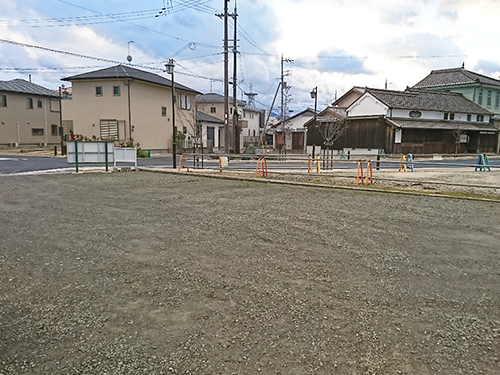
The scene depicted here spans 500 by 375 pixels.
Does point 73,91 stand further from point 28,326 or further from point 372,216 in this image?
point 28,326

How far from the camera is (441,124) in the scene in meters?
34.2

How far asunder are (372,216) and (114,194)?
6.64 metres

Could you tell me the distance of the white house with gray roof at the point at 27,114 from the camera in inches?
1432

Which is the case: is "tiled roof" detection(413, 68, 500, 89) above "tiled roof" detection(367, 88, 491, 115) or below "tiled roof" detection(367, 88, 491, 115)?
above

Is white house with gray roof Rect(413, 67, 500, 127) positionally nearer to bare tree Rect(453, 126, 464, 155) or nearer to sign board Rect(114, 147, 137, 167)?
bare tree Rect(453, 126, 464, 155)

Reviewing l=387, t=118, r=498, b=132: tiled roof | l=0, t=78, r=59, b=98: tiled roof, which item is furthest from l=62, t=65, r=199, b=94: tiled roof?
l=387, t=118, r=498, b=132: tiled roof

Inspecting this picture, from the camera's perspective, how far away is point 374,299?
12.1 ft

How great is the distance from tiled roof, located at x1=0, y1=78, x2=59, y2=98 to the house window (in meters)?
14.9

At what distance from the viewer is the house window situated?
35.5m

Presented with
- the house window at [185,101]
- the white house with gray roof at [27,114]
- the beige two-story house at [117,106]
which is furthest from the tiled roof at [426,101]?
the white house with gray roof at [27,114]

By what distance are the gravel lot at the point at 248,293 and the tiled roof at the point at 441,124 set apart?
26.1 m

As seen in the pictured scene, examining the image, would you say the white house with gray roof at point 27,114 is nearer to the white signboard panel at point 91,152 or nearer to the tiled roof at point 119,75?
the tiled roof at point 119,75

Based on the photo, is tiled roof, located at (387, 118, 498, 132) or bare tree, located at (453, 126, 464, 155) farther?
bare tree, located at (453, 126, 464, 155)

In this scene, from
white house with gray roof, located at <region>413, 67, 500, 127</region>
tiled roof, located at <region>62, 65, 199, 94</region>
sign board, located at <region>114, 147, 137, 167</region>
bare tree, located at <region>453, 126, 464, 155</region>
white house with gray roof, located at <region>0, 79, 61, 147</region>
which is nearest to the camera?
sign board, located at <region>114, 147, 137, 167</region>
